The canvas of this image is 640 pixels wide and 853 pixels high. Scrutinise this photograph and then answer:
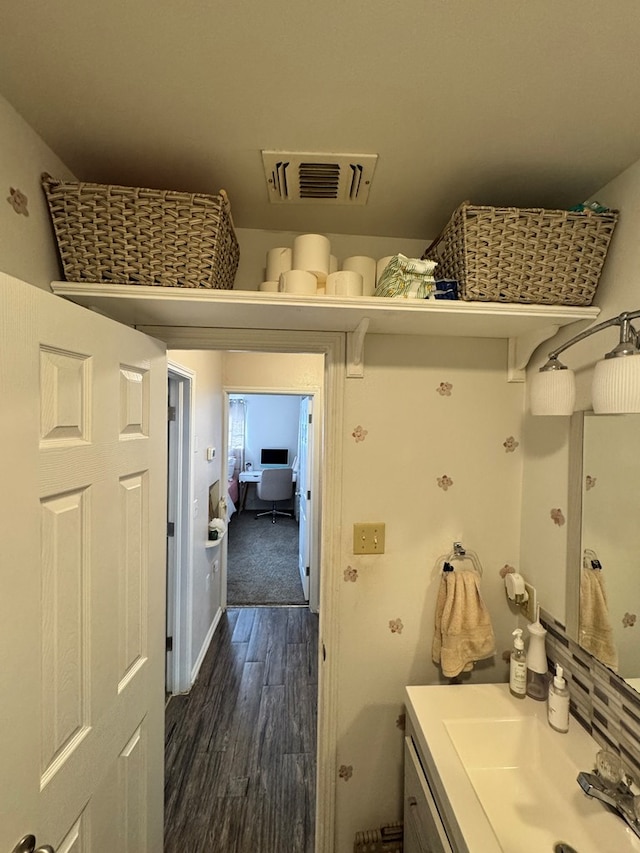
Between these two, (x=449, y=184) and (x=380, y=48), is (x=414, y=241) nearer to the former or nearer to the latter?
(x=449, y=184)

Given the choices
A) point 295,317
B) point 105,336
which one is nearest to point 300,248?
point 295,317

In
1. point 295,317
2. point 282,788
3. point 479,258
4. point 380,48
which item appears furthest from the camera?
point 282,788

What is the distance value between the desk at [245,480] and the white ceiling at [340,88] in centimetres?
563

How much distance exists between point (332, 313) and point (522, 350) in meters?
0.66

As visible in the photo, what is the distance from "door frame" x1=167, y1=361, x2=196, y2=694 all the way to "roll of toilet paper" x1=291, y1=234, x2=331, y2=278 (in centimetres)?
138

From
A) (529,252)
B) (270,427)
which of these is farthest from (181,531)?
(270,427)

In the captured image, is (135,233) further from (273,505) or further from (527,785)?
(273,505)

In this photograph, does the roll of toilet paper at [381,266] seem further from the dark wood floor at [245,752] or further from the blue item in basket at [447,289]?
the dark wood floor at [245,752]

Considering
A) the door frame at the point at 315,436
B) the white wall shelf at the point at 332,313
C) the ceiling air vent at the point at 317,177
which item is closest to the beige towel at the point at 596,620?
the white wall shelf at the point at 332,313

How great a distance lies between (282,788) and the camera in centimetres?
176

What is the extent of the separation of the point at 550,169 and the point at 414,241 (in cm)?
43

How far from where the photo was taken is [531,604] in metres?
1.22

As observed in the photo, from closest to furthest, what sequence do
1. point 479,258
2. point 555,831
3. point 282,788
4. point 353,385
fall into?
point 555,831
point 479,258
point 353,385
point 282,788

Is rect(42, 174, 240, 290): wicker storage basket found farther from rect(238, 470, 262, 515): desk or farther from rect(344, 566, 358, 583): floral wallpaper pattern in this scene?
rect(238, 470, 262, 515): desk
